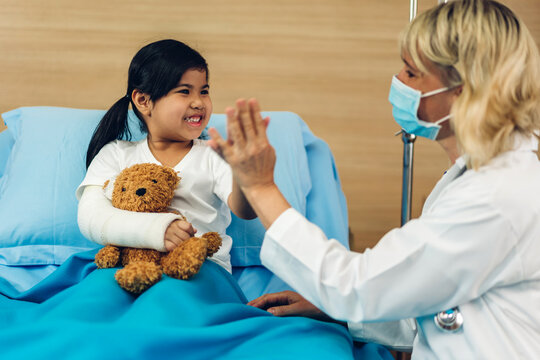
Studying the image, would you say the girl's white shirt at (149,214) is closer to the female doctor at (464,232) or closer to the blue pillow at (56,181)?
the blue pillow at (56,181)

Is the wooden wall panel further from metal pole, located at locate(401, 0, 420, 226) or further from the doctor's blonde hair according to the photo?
the doctor's blonde hair

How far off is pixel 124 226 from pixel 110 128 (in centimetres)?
56

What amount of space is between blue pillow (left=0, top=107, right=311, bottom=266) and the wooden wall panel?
0.28 meters

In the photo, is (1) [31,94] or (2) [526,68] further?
(1) [31,94]

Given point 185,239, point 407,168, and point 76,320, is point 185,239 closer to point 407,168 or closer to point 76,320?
point 76,320

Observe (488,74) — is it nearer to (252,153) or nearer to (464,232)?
(464,232)

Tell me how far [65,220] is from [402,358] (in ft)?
3.85

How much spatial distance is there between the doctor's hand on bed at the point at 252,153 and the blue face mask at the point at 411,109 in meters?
0.33

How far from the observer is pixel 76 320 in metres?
0.88

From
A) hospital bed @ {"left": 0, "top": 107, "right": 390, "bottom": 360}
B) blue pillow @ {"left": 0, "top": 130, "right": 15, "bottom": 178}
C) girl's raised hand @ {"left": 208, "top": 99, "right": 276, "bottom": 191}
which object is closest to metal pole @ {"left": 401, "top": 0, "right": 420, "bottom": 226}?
hospital bed @ {"left": 0, "top": 107, "right": 390, "bottom": 360}

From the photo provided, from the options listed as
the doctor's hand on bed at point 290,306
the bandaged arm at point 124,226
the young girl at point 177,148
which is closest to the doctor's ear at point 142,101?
the young girl at point 177,148

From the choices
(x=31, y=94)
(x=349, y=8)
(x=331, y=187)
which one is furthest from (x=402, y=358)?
(x=31, y=94)

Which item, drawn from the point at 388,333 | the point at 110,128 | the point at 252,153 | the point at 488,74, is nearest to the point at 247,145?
the point at 252,153

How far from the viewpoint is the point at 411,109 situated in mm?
1054
